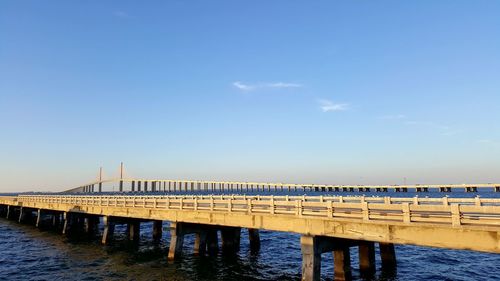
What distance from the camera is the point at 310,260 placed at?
19344 millimetres

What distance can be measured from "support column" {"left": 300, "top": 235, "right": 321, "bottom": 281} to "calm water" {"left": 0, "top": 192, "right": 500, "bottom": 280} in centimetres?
534

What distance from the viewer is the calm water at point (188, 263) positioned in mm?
25219

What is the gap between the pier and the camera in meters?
15.8

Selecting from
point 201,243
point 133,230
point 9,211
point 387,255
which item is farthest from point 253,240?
point 9,211

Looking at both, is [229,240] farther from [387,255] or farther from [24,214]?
[24,214]

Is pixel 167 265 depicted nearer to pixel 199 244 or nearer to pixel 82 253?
pixel 199 244

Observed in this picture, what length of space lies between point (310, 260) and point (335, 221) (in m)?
2.37

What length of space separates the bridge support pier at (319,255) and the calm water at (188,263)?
9.25 feet

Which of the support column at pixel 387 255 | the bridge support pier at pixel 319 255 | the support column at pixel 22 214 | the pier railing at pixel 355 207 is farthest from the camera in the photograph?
the support column at pixel 22 214

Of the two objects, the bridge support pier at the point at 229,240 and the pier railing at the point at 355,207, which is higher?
the pier railing at the point at 355,207

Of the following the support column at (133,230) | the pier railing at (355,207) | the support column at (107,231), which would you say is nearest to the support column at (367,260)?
the pier railing at (355,207)

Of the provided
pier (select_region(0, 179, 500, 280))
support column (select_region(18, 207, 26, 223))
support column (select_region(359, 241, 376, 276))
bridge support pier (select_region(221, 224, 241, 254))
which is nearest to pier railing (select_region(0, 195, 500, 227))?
pier (select_region(0, 179, 500, 280))

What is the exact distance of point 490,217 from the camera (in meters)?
15.6

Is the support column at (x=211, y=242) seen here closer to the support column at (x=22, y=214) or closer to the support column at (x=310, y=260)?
the support column at (x=310, y=260)
